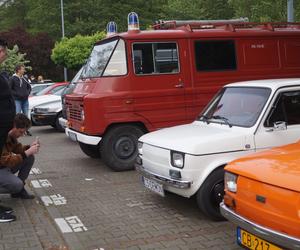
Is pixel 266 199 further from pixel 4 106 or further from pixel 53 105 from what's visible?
pixel 53 105

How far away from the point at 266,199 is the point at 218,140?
2023mm

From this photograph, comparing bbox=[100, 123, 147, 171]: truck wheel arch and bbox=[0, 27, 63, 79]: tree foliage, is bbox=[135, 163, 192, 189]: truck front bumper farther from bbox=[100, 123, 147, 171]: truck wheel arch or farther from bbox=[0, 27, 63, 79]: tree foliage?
bbox=[0, 27, 63, 79]: tree foliage

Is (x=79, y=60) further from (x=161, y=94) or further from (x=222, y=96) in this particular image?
(x=222, y=96)

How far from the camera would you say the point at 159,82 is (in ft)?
30.9

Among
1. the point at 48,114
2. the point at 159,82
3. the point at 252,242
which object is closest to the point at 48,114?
the point at 48,114

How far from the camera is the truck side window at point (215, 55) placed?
9.77 m

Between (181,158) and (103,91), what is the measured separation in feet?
11.4

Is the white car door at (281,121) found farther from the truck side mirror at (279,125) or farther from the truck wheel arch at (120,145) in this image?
the truck wheel arch at (120,145)

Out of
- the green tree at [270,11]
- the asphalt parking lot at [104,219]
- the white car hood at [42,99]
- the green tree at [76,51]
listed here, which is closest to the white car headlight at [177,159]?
the asphalt parking lot at [104,219]

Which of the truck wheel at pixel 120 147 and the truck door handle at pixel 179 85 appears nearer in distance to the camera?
the truck wheel at pixel 120 147

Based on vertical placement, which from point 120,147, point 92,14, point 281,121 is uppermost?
point 92,14

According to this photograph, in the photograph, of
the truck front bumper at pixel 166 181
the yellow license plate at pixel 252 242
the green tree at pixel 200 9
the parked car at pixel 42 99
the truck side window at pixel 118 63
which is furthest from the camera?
the green tree at pixel 200 9

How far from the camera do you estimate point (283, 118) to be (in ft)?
21.4

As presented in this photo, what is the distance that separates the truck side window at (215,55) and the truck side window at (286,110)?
10.9ft
